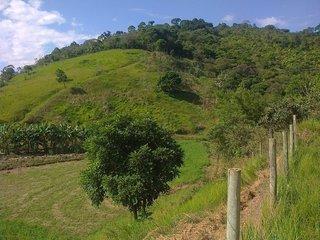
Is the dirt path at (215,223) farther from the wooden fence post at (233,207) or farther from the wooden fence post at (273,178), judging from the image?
the wooden fence post at (233,207)

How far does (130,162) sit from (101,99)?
59.2 metres

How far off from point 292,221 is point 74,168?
44913 millimetres

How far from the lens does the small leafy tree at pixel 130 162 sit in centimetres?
2331

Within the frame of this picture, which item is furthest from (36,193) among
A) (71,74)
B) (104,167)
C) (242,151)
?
(71,74)

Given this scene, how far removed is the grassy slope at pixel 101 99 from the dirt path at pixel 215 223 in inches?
2417

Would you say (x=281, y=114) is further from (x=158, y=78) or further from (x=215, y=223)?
(x=158, y=78)

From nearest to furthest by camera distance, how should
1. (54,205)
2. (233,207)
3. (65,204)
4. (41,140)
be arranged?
(233,207) → (54,205) → (65,204) → (41,140)

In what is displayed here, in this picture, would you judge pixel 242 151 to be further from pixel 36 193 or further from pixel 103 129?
pixel 36 193

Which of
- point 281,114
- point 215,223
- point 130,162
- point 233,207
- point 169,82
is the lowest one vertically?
point 130,162

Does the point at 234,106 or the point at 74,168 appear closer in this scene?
the point at 234,106

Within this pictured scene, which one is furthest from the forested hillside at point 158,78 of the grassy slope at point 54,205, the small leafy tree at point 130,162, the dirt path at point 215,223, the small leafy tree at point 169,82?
the dirt path at point 215,223

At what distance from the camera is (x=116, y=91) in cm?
8500

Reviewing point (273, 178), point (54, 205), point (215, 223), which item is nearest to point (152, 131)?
point (54, 205)

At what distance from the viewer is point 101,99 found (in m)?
81.9
